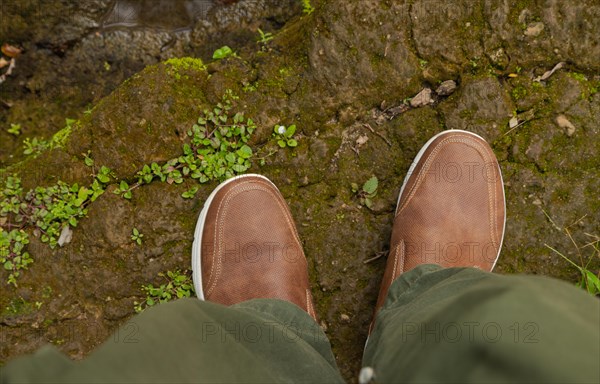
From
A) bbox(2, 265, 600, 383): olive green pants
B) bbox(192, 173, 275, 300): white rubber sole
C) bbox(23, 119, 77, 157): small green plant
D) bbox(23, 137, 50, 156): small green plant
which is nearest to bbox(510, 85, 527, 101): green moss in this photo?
bbox(2, 265, 600, 383): olive green pants

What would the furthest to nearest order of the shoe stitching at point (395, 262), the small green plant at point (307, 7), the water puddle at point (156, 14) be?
the water puddle at point (156, 14) < the small green plant at point (307, 7) < the shoe stitching at point (395, 262)

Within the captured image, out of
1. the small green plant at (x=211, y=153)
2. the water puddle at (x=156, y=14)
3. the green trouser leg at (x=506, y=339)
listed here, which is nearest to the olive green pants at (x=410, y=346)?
the green trouser leg at (x=506, y=339)

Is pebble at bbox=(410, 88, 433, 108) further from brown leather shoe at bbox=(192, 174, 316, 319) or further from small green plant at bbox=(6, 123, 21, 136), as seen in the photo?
small green plant at bbox=(6, 123, 21, 136)

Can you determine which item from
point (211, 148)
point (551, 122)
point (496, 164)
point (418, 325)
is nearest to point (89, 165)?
point (211, 148)

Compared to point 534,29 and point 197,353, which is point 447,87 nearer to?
Answer: point 534,29

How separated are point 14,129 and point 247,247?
1.51 m

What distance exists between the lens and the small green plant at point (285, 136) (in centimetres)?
224

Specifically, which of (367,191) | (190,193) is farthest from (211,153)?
(367,191)

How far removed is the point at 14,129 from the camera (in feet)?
8.55

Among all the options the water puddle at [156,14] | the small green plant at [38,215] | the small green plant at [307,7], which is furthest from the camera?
the water puddle at [156,14]

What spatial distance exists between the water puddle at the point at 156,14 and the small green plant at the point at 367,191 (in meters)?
1.31

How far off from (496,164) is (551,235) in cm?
44

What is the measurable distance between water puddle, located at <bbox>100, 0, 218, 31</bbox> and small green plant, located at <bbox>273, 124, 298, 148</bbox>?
35.0 inches

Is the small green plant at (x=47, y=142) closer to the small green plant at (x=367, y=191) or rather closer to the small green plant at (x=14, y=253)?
the small green plant at (x=14, y=253)
